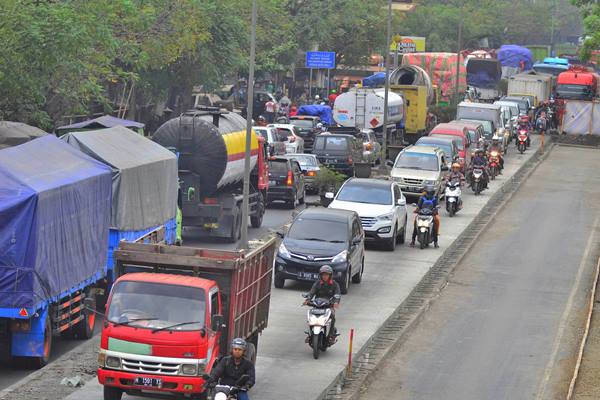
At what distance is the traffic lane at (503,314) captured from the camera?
21234mm


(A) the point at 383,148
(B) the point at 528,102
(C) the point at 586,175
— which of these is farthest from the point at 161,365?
(B) the point at 528,102

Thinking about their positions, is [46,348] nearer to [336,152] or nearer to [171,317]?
[171,317]

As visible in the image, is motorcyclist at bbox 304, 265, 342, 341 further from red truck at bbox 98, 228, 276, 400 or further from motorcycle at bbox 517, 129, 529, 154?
motorcycle at bbox 517, 129, 529, 154

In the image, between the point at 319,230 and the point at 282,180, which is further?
the point at 282,180

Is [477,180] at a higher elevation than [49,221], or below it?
below

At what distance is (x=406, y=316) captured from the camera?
2673 centimetres

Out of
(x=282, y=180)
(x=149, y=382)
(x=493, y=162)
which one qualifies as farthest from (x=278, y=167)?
(x=149, y=382)

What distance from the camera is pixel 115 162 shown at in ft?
84.4

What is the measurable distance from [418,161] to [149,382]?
2899cm

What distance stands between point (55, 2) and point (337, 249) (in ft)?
50.7

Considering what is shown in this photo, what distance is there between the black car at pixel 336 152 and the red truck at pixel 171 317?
30.1 meters

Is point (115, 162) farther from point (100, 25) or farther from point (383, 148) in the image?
point (383, 148)

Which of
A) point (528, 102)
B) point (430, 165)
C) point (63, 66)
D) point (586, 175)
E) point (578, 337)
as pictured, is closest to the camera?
point (578, 337)

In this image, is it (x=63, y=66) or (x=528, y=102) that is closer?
(x=63, y=66)
